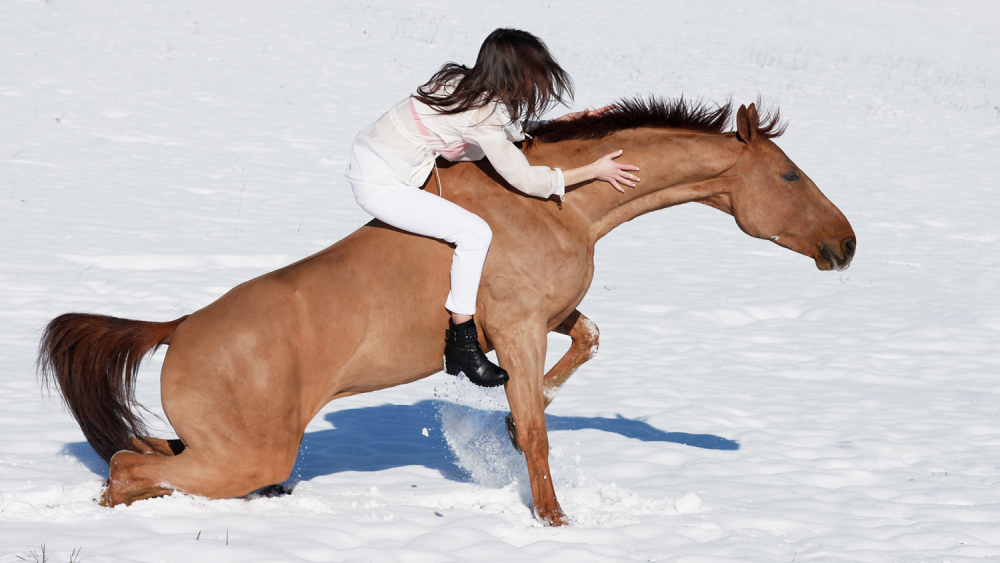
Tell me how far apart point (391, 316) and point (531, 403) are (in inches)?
30.8

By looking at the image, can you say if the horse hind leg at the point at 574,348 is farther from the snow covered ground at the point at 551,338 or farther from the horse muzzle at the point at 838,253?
the horse muzzle at the point at 838,253

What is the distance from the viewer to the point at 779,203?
427 cm

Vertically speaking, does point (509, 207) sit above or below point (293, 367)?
above

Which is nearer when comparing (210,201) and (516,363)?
(516,363)

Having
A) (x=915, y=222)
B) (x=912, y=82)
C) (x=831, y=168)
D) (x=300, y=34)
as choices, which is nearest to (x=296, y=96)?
(x=300, y=34)

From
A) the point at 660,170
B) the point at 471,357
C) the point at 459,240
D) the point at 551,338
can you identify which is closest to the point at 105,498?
the point at 471,357

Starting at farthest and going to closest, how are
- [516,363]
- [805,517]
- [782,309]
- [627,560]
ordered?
[782,309], [805,517], [516,363], [627,560]

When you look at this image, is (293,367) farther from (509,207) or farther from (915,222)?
(915,222)

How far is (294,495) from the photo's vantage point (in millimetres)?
4148

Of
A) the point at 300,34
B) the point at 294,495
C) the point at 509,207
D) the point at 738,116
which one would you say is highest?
the point at 300,34

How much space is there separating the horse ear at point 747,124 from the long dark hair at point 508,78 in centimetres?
96

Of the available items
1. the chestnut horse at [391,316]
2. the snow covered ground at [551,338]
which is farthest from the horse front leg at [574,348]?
the chestnut horse at [391,316]

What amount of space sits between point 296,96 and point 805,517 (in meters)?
13.2

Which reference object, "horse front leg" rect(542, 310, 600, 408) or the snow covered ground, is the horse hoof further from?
"horse front leg" rect(542, 310, 600, 408)
